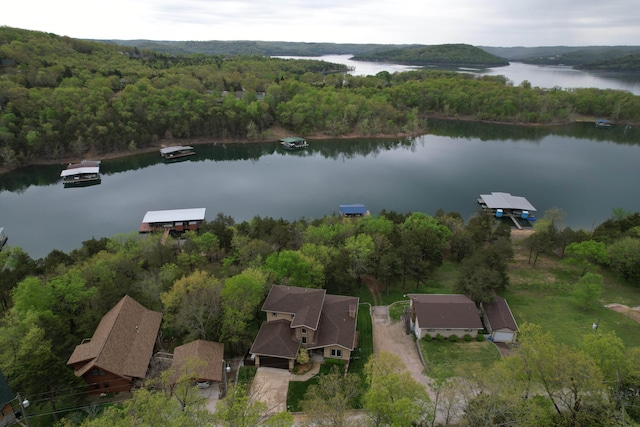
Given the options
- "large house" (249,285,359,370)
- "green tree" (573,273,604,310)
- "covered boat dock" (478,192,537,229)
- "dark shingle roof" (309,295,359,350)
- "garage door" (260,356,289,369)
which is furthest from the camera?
"covered boat dock" (478,192,537,229)

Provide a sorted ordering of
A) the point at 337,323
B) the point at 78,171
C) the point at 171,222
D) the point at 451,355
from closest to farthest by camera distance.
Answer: the point at 451,355
the point at 337,323
the point at 171,222
the point at 78,171

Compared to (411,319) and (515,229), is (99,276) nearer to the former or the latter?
(411,319)

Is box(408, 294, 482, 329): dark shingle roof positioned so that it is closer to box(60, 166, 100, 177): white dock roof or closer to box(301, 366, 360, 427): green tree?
box(301, 366, 360, 427): green tree

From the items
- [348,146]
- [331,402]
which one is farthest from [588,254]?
[348,146]

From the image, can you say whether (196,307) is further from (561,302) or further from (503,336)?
(561,302)

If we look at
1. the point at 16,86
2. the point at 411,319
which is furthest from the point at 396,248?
the point at 16,86

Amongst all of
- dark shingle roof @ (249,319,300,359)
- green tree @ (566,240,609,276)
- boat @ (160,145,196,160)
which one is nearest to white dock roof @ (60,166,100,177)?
boat @ (160,145,196,160)

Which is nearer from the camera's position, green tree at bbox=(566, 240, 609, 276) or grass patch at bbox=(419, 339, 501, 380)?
grass patch at bbox=(419, 339, 501, 380)
